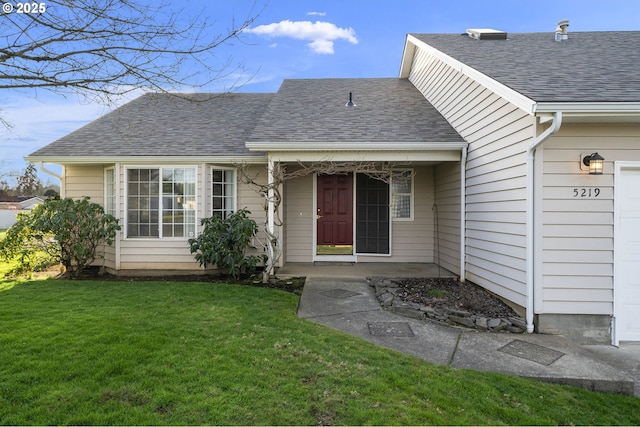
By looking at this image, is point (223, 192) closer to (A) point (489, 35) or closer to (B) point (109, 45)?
(B) point (109, 45)

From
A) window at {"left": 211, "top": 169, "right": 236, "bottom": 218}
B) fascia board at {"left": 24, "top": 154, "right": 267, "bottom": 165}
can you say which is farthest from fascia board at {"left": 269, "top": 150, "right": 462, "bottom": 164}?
window at {"left": 211, "top": 169, "right": 236, "bottom": 218}

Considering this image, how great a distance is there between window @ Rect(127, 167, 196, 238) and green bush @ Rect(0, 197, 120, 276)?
70 centimetres

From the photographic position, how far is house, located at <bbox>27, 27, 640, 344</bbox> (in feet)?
13.4

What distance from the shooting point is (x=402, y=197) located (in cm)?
801

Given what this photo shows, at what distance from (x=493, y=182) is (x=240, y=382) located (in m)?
4.46

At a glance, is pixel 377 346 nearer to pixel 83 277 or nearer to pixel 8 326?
pixel 8 326

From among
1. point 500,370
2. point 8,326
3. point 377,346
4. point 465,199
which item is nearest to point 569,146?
point 465,199

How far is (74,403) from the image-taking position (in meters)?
2.40

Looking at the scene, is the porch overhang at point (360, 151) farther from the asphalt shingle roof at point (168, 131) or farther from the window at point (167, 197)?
the window at point (167, 197)

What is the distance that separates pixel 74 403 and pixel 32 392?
1.40 ft

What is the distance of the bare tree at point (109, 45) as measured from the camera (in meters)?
2.83

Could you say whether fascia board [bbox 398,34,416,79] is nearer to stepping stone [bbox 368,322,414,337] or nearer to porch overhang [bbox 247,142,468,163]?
porch overhang [bbox 247,142,468,163]

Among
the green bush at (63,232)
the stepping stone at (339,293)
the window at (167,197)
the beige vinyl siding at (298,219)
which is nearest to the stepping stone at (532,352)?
A: the stepping stone at (339,293)

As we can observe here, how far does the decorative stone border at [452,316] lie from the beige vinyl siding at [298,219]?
3.07 meters
